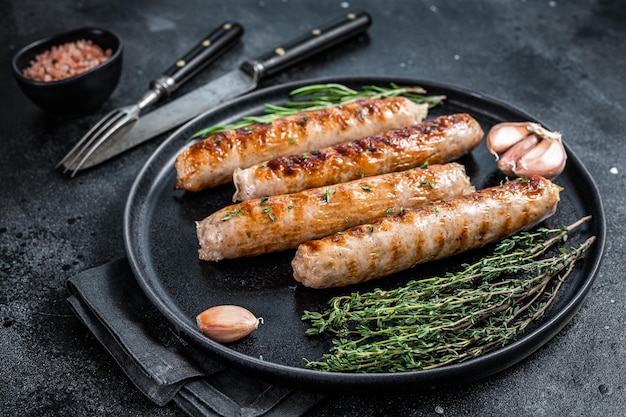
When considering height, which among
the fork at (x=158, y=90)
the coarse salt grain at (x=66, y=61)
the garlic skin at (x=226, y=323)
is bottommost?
the garlic skin at (x=226, y=323)

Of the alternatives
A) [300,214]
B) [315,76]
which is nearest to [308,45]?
[315,76]

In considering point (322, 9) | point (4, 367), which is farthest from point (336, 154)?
point (322, 9)

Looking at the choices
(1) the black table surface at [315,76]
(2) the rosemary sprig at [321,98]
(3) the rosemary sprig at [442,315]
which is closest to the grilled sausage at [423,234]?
(3) the rosemary sprig at [442,315]

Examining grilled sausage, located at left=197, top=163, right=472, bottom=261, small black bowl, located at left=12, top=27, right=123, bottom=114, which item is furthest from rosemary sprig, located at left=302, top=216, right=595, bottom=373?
small black bowl, located at left=12, top=27, right=123, bottom=114

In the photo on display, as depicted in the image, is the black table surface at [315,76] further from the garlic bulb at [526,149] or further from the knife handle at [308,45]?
the garlic bulb at [526,149]

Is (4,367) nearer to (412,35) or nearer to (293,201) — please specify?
(293,201)

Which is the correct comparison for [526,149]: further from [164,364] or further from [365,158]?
[164,364]
